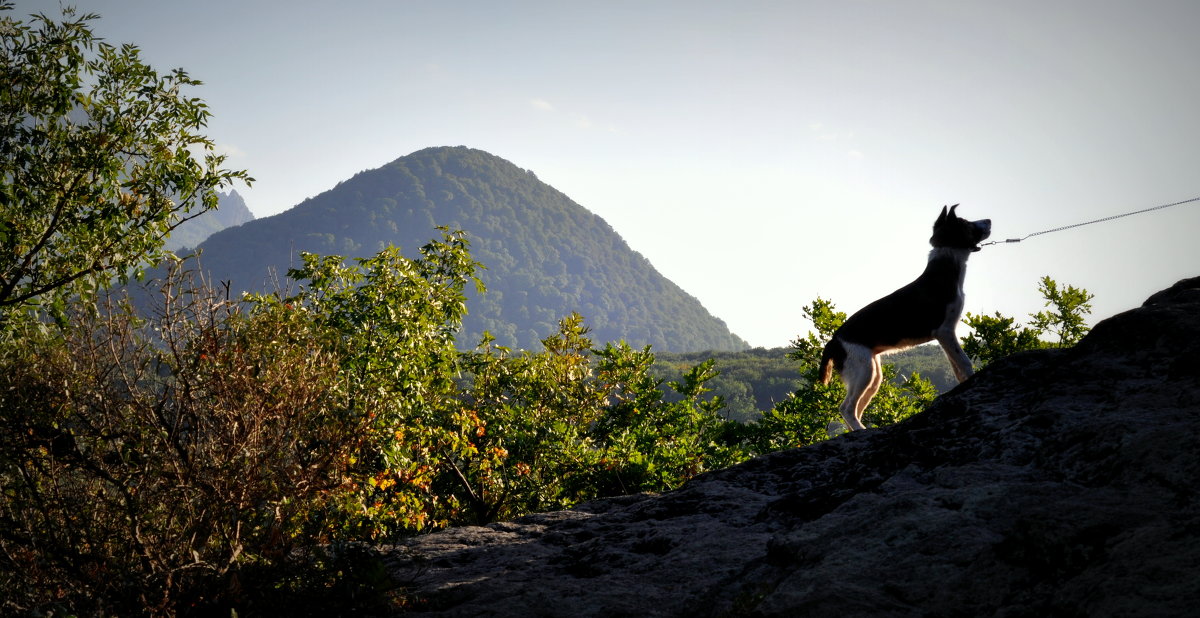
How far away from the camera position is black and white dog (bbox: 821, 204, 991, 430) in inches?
Answer: 237

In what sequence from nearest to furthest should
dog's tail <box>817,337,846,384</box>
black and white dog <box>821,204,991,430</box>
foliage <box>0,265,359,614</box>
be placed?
foliage <box>0,265,359,614</box>
black and white dog <box>821,204,991,430</box>
dog's tail <box>817,337,846,384</box>

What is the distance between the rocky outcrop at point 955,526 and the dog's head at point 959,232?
5.87 ft

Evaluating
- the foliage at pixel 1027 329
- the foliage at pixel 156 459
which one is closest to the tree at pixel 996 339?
the foliage at pixel 1027 329

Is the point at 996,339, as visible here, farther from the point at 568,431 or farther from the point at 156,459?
the point at 156,459

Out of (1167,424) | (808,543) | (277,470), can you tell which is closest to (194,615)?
(277,470)

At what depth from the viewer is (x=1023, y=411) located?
3588 mm

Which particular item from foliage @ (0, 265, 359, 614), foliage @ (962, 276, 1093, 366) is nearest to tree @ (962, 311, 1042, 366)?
foliage @ (962, 276, 1093, 366)

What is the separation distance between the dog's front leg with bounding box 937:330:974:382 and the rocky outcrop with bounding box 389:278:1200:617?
130 centimetres

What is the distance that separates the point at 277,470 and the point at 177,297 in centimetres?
154

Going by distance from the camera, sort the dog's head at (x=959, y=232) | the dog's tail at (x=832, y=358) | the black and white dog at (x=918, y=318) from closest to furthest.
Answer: the black and white dog at (x=918, y=318) → the dog's head at (x=959, y=232) → the dog's tail at (x=832, y=358)

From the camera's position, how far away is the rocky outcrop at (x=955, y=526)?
2359mm

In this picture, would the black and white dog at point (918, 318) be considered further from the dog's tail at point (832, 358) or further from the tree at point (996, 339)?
the tree at point (996, 339)

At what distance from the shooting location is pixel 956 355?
5.82 m

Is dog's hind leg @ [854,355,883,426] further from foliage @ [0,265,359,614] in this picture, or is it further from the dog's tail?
foliage @ [0,265,359,614]
